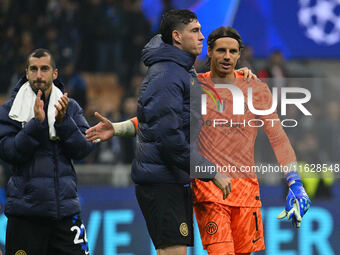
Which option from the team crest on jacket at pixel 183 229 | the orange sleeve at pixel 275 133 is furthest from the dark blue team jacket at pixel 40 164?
the orange sleeve at pixel 275 133

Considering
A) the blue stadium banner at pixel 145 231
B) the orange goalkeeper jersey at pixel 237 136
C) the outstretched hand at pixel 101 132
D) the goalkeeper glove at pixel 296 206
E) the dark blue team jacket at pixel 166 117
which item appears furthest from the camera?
the blue stadium banner at pixel 145 231

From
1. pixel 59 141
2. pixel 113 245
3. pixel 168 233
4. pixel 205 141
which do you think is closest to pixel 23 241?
pixel 59 141

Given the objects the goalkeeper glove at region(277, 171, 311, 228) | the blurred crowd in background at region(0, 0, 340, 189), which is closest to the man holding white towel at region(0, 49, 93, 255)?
Result: the goalkeeper glove at region(277, 171, 311, 228)

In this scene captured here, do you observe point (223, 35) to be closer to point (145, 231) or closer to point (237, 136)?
point (237, 136)

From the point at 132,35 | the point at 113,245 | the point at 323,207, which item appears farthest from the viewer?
the point at 132,35

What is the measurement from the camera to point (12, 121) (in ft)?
16.7

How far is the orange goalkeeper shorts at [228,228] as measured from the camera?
493 cm

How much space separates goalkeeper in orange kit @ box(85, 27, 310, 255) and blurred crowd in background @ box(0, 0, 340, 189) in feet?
22.7

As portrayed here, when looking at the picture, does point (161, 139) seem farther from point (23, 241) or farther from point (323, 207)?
point (323, 207)

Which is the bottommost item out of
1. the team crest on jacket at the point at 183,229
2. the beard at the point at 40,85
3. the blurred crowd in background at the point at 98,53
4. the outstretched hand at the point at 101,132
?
the team crest on jacket at the point at 183,229

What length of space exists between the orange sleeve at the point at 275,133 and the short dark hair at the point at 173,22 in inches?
29.9

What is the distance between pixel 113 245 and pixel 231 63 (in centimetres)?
278

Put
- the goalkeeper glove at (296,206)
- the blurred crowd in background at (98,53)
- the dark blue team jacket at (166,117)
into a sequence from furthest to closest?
the blurred crowd in background at (98,53)
the goalkeeper glove at (296,206)
the dark blue team jacket at (166,117)

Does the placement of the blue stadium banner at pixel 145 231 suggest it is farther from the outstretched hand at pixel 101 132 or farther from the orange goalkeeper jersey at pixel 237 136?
the outstretched hand at pixel 101 132
